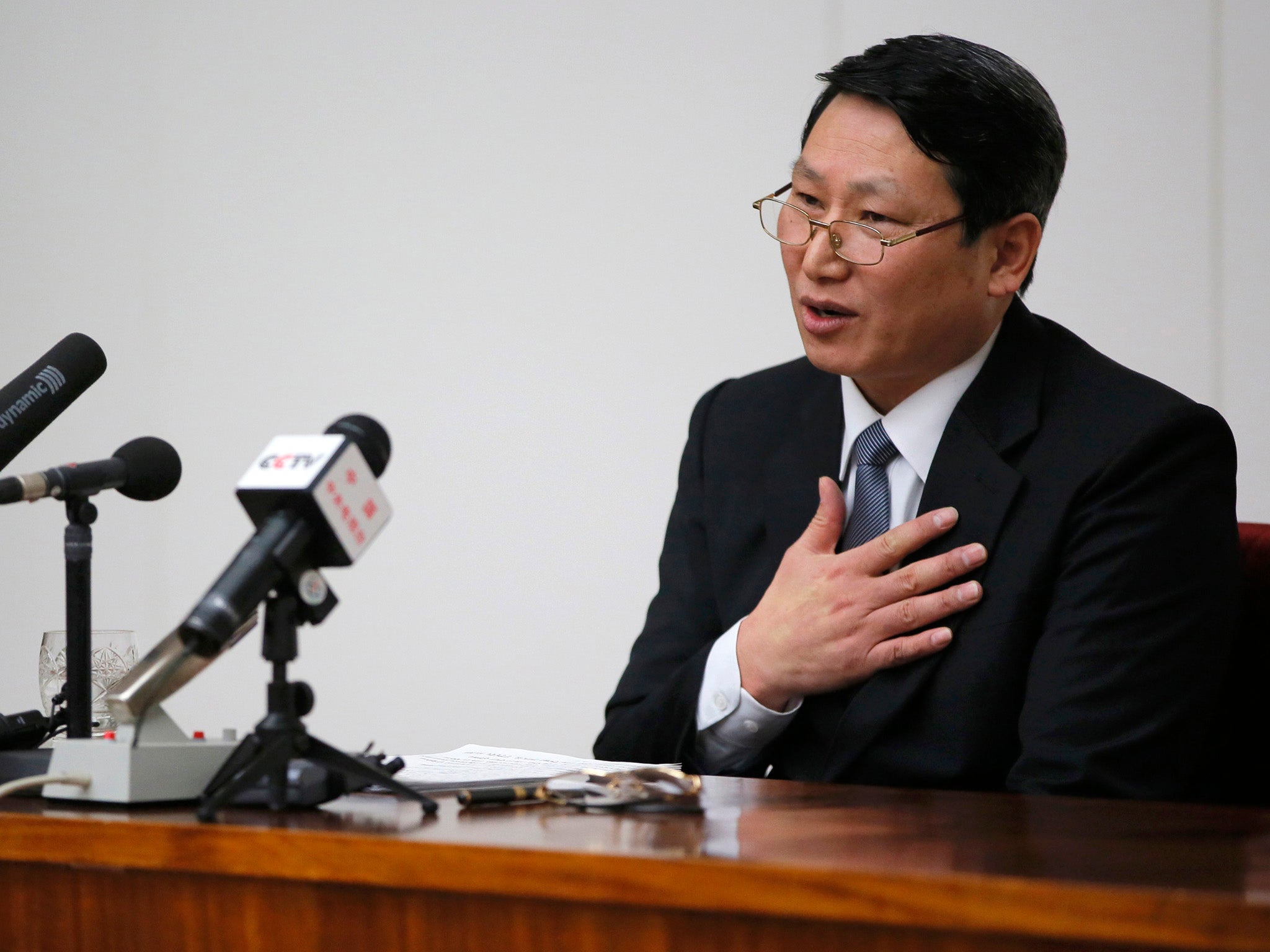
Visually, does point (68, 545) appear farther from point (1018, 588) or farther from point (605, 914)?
point (1018, 588)

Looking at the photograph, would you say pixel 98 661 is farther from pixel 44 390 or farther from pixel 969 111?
pixel 969 111

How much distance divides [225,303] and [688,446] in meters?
1.84

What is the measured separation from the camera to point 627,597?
9.68 ft

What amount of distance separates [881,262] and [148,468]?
84cm

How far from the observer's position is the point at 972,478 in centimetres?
148

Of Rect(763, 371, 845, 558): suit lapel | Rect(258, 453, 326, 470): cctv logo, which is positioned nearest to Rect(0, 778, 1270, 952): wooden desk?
Rect(258, 453, 326, 470): cctv logo

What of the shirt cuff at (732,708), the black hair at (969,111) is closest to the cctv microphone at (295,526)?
the shirt cuff at (732,708)

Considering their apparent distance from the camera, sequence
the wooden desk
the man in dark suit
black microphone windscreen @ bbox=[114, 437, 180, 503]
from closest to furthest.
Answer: the wooden desk
black microphone windscreen @ bbox=[114, 437, 180, 503]
the man in dark suit

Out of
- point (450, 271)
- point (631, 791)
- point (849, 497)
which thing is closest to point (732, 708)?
point (849, 497)

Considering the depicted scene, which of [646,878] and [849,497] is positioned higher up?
[849,497]

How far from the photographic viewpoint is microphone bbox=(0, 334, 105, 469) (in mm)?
1246

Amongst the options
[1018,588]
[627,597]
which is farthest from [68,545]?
[627,597]

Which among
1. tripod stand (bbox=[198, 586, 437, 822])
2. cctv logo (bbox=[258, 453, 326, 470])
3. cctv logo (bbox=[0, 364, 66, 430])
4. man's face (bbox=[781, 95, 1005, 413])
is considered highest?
man's face (bbox=[781, 95, 1005, 413])

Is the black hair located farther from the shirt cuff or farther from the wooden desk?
the wooden desk
